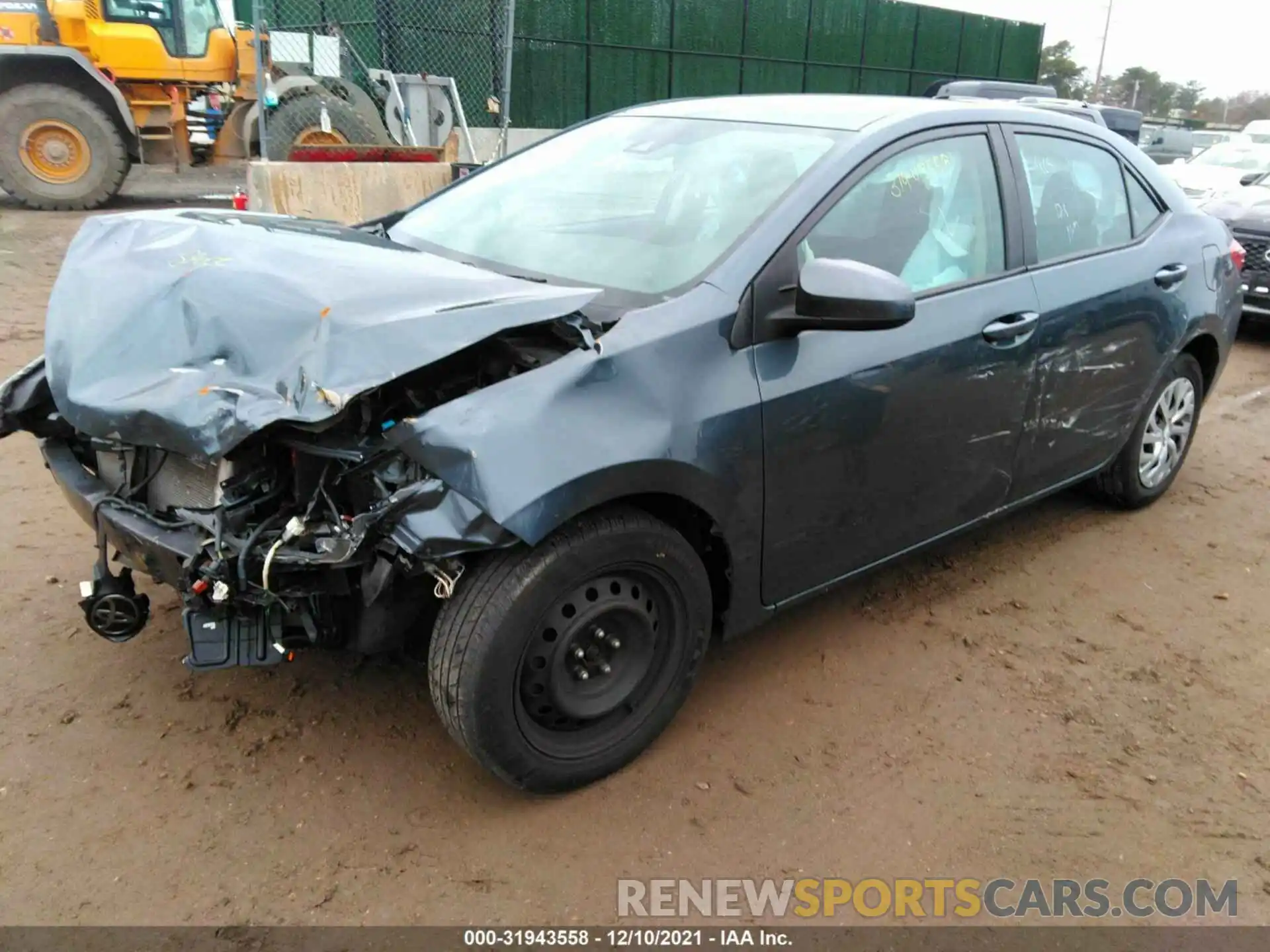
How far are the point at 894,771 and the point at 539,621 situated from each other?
3.89 feet

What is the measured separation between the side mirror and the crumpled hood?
0.58 metres

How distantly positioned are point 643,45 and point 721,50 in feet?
7.15

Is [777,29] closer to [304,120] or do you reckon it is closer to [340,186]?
[304,120]

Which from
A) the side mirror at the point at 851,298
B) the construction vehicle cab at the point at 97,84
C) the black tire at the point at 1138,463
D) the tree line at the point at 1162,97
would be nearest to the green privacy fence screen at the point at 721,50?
the construction vehicle cab at the point at 97,84

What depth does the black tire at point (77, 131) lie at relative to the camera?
11680mm

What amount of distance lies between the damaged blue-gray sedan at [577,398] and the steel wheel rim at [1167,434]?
1.06 metres

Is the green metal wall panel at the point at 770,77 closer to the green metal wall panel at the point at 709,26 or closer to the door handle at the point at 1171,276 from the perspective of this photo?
the green metal wall panel at the point at 709,26

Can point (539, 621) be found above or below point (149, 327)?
below

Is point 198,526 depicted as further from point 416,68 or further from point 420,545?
point 416,68

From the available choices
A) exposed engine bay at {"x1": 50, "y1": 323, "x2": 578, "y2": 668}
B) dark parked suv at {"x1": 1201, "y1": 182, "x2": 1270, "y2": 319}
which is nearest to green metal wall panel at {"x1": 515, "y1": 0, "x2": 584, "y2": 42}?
dark parked suv at {"x1": 1201, "y1": 182, "x2": 1270, "y2": 319}

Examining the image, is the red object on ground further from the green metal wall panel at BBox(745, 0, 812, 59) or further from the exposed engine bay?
the green metal wall panel at BBox(745, 0, 812, 59)

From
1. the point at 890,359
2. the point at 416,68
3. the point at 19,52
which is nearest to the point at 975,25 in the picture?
the point at 416,68

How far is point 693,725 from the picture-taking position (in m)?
3.06

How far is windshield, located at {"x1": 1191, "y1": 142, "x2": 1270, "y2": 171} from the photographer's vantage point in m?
12.1
